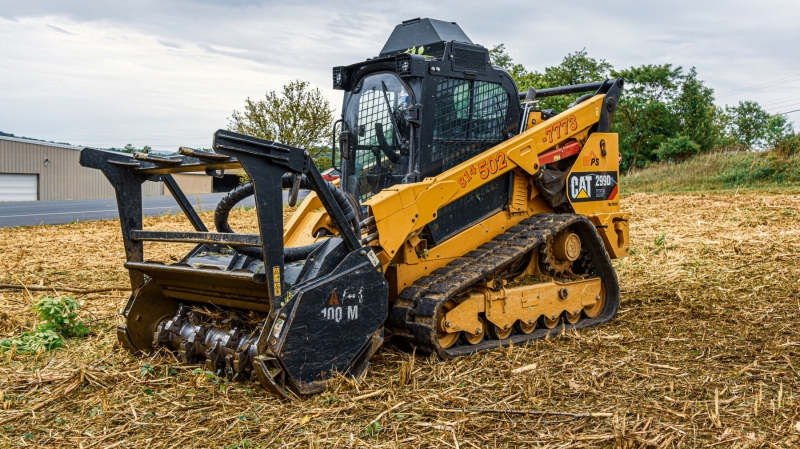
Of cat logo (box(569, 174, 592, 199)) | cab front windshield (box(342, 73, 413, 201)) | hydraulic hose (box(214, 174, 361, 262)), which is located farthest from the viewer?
cat logo (box(569, 174, 592, 199))

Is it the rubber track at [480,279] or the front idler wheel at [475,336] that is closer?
the rubber track at [480,279]

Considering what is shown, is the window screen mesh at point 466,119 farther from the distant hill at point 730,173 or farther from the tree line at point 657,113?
the tree line at point 657,113

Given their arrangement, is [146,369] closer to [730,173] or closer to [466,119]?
[466,119]

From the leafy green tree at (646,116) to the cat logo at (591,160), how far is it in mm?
37871

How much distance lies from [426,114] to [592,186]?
2.24m

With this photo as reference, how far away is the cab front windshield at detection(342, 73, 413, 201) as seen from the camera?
622 centimetres

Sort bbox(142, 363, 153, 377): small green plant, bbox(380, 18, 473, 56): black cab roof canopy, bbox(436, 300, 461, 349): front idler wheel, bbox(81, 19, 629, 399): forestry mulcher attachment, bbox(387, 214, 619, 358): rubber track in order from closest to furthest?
bbox(81, 19, 629, 399): forestry mulcher attachment → bbox(142, 363, 153, 377): small green plant → bbox(387, 214, 619, 358): rubber track → bbox(436, 300, 461, 349): front idler wheel → bbox(380, 18, 473, 56): black cab roof canopy

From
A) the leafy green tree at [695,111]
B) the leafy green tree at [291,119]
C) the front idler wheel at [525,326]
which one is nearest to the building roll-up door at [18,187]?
the leafy green tree at [291,119]

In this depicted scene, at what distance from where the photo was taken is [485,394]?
16.0 ft

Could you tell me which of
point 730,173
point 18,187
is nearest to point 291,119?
point 730,173

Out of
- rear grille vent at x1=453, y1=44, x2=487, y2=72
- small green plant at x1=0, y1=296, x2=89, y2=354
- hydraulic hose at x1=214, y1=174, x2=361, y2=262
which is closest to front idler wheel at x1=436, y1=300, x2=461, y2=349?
hydraulic hose at x1=214, y1=174, x2=361, y2=262

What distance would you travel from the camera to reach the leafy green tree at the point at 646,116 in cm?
4457

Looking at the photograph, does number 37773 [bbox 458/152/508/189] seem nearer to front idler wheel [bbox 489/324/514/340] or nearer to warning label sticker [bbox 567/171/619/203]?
warning label sticker [bbox 567/171/619/203]

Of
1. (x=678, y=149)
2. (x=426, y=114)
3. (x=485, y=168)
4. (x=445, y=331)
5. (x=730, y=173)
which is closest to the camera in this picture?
(x=445, y=331)
